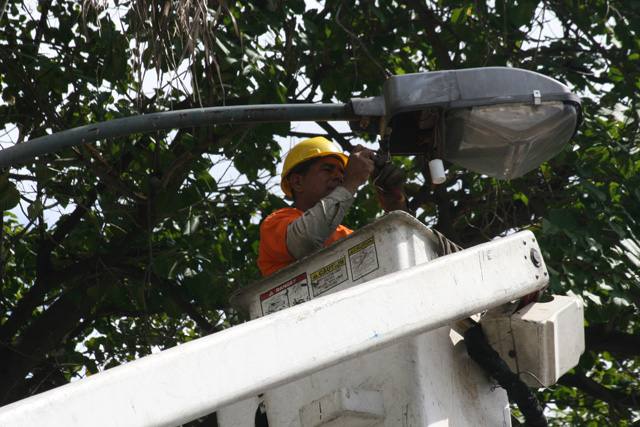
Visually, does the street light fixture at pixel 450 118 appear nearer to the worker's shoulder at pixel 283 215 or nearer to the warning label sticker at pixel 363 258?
the warning label sticker at pixel 363 258

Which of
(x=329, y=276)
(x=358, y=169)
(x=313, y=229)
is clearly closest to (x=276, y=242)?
(x=313, y=229)

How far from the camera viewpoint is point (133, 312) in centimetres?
549

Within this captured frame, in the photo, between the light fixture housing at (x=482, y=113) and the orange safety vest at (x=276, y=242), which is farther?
the orange safety vest at (x=276, y=242)

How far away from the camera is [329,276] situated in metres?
2.24

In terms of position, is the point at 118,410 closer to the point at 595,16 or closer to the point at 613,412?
the point at 595,16

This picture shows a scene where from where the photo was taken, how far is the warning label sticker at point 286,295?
2.30 meters

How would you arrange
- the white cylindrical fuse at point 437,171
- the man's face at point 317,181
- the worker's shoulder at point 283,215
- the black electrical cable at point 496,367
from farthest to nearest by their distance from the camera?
the man's face at point 317,181
the worker's shoulder at point 283,215
the white cylindrical fuse at point 437,171
the black electrical cable at point 496,367

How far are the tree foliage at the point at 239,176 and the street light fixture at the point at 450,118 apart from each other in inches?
63.4

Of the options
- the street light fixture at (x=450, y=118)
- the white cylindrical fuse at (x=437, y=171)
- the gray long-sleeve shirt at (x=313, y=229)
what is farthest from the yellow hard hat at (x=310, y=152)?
the white cylindrical fuse at (x=437, y=171)

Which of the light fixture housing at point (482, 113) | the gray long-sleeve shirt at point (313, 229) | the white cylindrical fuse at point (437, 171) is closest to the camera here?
the light fixture housing at point (482, 113)

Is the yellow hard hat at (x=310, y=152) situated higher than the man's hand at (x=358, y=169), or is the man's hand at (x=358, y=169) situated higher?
the yellow hard hat at (x=310, y=152)

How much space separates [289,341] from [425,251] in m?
0.83

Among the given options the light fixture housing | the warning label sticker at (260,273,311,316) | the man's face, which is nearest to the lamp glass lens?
the light fixture housing

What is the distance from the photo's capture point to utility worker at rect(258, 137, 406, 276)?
2.72m
